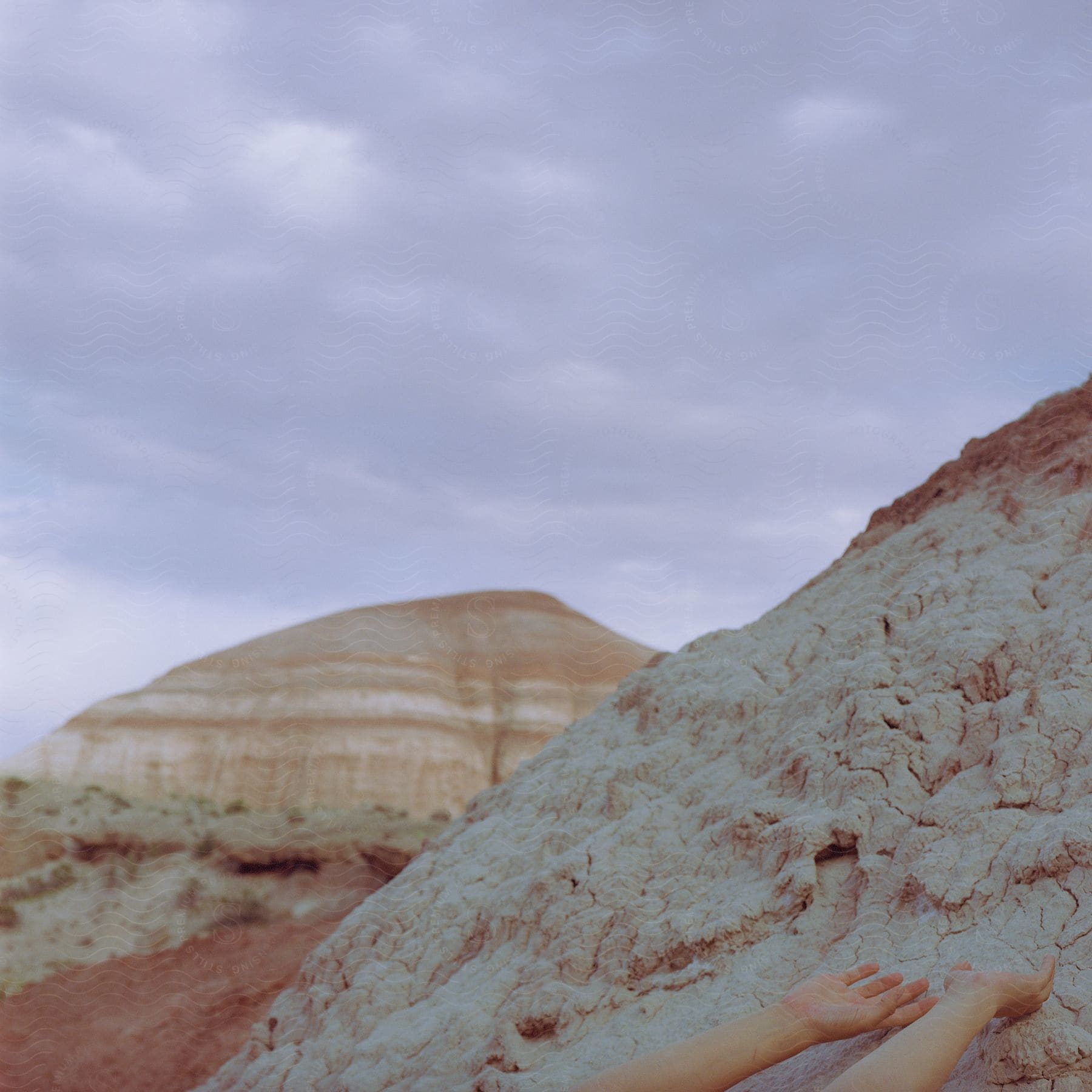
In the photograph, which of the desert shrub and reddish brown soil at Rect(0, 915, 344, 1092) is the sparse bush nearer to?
reddish brown soil at Rect(0, 915, 344, 1092)

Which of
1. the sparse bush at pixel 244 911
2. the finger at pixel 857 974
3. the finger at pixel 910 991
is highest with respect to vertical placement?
the finger at pixel 857 974

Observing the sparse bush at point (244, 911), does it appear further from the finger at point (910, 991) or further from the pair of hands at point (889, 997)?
the finger at point (910, 991)

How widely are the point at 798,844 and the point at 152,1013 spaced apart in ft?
18.5

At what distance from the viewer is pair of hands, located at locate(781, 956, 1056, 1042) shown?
3107 mm

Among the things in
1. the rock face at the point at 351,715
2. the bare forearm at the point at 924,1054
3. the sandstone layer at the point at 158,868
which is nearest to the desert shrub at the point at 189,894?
the sandstone layer at the point at 158,868

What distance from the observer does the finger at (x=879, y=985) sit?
11.3ft

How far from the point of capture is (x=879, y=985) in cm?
345

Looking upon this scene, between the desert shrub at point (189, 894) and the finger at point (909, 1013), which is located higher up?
the finger at point (909, 1013)

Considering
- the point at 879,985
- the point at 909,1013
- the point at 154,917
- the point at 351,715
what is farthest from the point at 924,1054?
the point at 351,715

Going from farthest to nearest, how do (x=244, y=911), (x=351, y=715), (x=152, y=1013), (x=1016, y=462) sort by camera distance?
(x=351, y=715), (x=244, y=911), (x=152, y=1013), (x=1016, y=462)

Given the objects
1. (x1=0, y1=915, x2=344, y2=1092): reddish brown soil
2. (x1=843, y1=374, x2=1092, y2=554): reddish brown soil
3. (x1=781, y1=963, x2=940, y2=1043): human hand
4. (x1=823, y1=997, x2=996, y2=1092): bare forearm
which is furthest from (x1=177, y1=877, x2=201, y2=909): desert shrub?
(x1=823, y1=997, x2=996, y2=1092): bare forearm

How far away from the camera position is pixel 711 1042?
11.2ft

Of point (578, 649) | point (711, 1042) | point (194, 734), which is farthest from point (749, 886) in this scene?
point (578, 649)

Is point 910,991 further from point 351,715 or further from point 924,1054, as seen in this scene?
point 351,715
